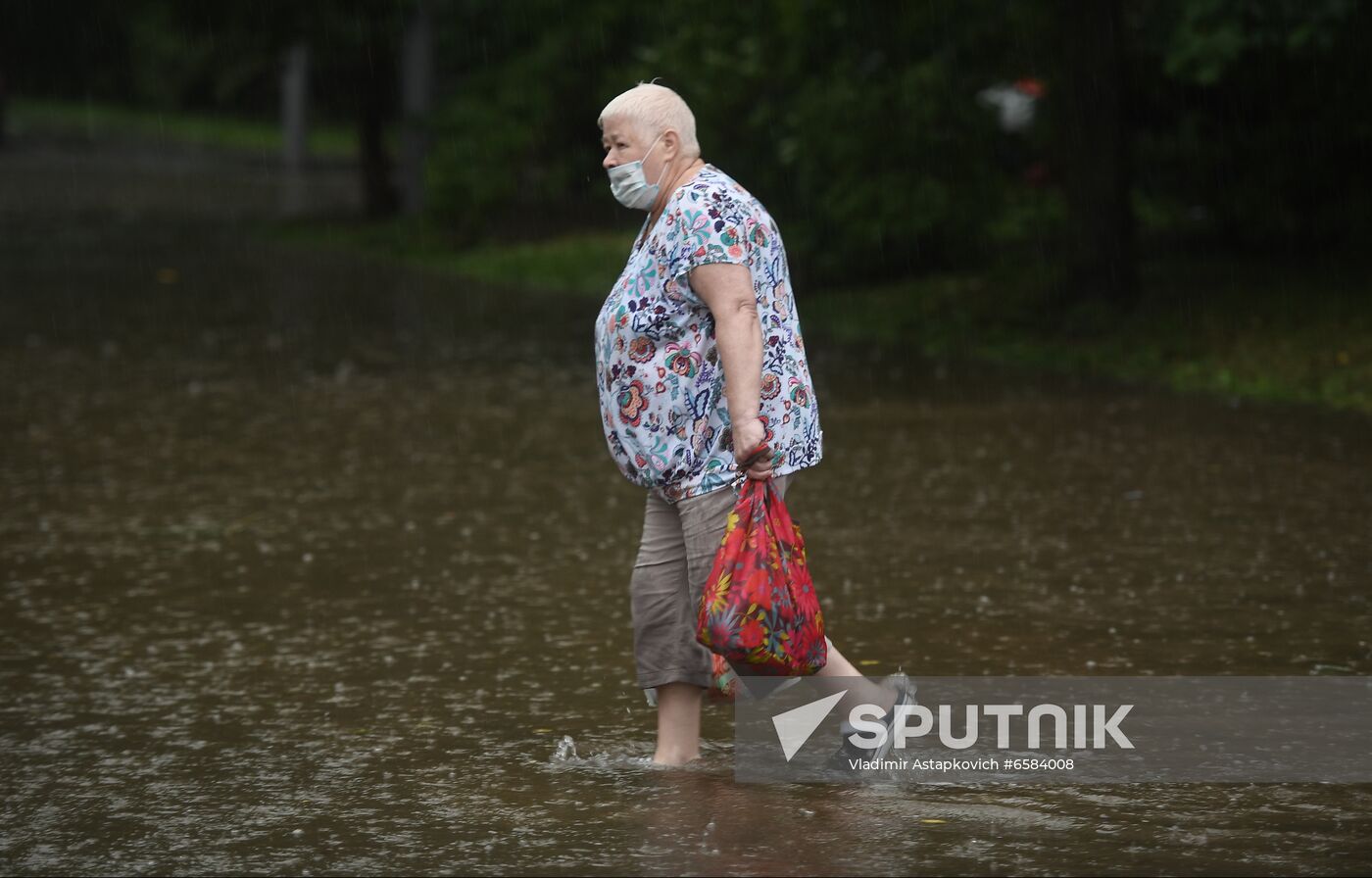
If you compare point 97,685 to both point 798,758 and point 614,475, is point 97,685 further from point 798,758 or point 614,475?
point 614,475

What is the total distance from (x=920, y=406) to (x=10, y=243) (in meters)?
17.2

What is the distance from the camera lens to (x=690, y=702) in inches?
204

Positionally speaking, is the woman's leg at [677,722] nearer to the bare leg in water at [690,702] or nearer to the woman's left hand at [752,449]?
the bare leg in water at [690,702]

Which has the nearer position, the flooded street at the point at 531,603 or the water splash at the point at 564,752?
the flooded street at the point at 531,603

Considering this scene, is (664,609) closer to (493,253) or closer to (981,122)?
(981,122)

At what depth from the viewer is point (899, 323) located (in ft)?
55.0

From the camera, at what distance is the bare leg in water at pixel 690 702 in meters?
5.14

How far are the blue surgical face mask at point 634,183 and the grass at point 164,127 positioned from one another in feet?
153

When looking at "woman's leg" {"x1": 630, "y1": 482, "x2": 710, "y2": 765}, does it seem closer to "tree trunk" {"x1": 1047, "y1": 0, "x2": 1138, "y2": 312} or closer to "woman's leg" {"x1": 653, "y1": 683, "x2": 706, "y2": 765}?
"woman's leg" {"x1": 653, "y1": 683, "x2": 706, "y2": 765}

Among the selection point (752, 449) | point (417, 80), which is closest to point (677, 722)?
point (752, 449)

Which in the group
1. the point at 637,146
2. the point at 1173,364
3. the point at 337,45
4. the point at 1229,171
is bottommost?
the point at 637,146

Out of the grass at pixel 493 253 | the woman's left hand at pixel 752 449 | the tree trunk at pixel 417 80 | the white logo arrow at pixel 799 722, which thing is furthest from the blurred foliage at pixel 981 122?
the woman's left hand at pixel 752 449

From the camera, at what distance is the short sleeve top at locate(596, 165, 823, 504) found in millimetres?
4840

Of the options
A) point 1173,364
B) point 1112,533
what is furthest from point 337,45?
point 1112,533
